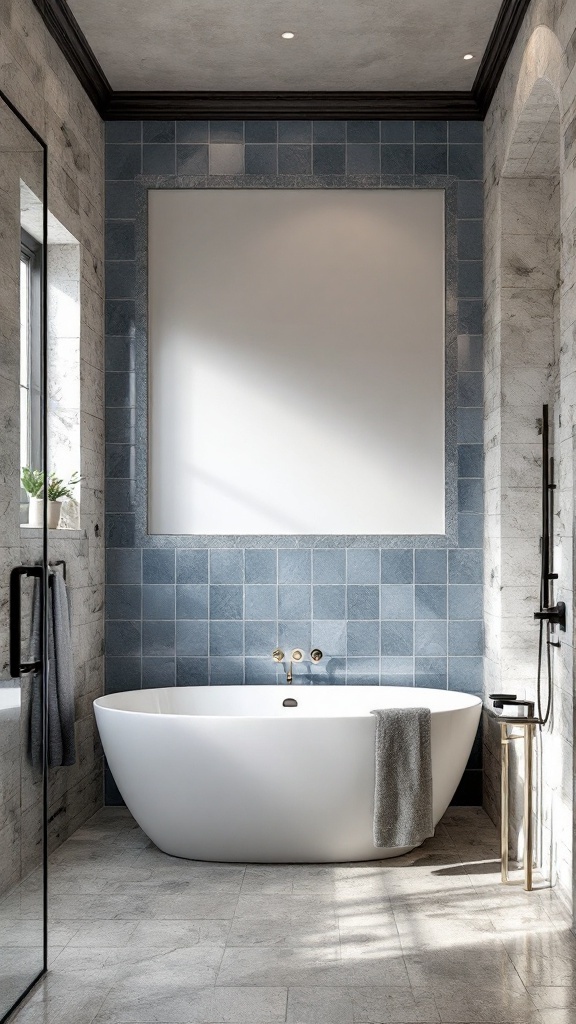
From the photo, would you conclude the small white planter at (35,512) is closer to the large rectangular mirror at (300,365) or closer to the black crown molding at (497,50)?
the large rectangular mirror at (300,365)

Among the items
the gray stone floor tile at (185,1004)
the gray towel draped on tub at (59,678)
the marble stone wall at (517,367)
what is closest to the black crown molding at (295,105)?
the marble stone wall at (517,367)

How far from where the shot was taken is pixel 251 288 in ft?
15.8

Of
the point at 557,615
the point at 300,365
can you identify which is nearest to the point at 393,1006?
the point at 557,615

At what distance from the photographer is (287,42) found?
423cm

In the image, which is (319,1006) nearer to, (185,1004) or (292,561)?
(185,1004)

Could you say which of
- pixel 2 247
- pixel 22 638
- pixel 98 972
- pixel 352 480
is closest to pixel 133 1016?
pixel 98 972

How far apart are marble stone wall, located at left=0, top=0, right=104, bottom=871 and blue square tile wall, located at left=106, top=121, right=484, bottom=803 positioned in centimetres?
11

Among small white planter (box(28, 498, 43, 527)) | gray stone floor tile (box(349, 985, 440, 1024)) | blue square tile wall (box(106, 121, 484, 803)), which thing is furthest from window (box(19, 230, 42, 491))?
blue square tile wall (box(106, 121, 484, 803))

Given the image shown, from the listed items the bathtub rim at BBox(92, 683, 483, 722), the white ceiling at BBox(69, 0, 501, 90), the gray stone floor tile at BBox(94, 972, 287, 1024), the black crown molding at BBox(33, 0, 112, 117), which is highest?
the white ceiling at BBox(69, 0, 501, 90)

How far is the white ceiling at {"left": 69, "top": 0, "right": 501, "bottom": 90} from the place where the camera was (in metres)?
3.97

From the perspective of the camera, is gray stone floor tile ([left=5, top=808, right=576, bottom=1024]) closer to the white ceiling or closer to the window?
the window

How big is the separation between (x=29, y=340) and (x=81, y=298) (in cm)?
155

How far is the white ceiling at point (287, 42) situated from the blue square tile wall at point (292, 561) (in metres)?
0.26

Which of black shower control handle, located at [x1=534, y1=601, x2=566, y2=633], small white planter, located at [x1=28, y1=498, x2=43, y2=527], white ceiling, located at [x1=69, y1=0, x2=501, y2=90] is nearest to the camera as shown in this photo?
small white planter, located at [x1=28, y1=498, x2=43, y2=527]
